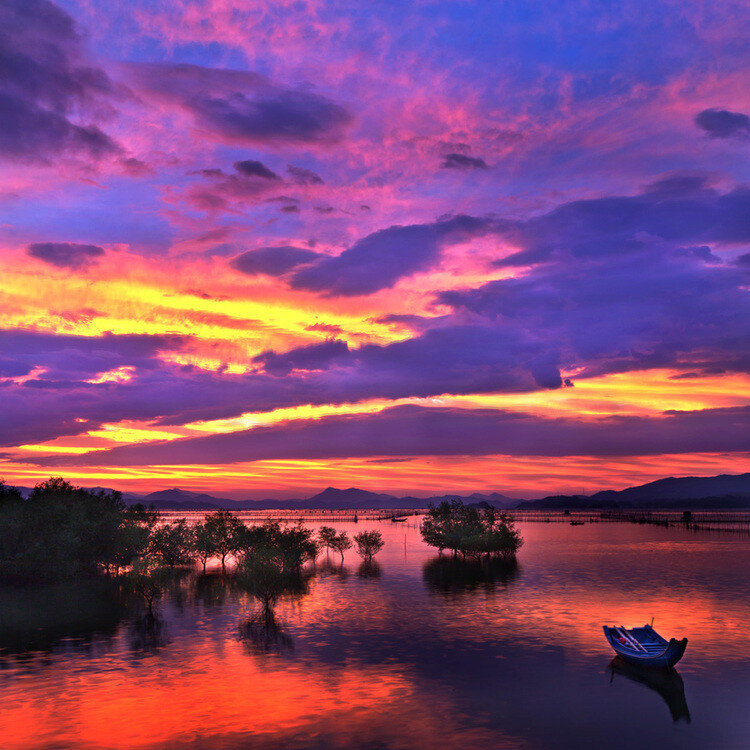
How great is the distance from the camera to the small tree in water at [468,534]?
144000 mm

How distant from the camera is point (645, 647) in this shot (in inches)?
2036

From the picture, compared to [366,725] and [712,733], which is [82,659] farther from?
[712,733]

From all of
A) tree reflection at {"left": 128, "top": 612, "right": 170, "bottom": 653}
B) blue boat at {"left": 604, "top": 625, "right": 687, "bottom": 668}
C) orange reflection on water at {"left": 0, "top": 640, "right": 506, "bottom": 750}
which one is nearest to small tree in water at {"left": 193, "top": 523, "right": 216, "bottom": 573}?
tree reflection at {"left": 128, "top": 612, "right": 170, "bottom": 653}

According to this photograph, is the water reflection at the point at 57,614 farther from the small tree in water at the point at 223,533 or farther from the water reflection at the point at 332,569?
the water reflection at the point at 332,569

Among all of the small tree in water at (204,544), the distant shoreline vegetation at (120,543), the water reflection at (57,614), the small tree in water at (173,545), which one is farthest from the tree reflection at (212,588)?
the small tree in water at (173,545)

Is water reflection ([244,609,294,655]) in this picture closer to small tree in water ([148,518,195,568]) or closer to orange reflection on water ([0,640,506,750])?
orange reflection on water ([0,640,506,750])

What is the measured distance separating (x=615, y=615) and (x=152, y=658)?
48.0 m

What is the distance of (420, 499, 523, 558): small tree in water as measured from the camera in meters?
144

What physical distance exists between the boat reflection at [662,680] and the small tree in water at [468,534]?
9219 centimetres

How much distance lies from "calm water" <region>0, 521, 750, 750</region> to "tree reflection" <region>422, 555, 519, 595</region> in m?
5.29

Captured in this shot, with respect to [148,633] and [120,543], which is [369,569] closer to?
[120,543]

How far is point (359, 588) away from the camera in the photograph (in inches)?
3755

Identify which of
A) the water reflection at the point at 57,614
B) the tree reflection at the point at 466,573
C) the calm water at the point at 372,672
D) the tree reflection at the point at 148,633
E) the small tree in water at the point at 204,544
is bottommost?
the tree reflection at the point at 466,573

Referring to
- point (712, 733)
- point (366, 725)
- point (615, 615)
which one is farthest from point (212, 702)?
point (615, 615)
